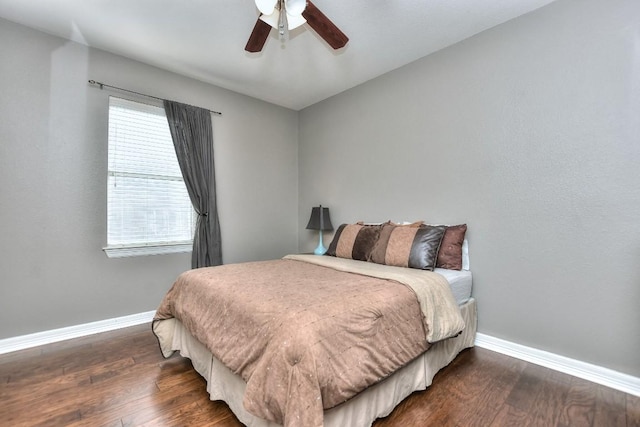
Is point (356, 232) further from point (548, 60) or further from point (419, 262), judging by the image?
point (548, 60)

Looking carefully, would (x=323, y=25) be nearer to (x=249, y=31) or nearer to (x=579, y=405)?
(x=249, y=31)

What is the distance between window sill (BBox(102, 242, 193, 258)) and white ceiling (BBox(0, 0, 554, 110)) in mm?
1930

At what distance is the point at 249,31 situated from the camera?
254 centimetres

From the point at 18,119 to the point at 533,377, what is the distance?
4.45 m

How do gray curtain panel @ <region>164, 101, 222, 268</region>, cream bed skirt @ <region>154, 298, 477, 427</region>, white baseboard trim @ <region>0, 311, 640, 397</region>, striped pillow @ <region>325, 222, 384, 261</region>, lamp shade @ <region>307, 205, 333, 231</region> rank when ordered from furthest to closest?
lamp shade @ <region>307, 205, 333, 231</region>, gray curtain panel @ <region>164, 101, 222, 268</region>, striped pillow @ <region>325, 222, 384, 261</region>, white baseboard trim @ <region>0, 311, 640, 397</region>, cream bed skirt @ <region>154, 298, 477, 427</region>

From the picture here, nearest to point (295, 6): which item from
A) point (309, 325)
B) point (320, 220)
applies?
point (309, 325)

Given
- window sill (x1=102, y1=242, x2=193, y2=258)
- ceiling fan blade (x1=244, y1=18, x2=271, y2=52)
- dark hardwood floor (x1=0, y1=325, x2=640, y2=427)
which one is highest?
ceiling fan blade (x1=244, y1=18, x2=271, y2=52)

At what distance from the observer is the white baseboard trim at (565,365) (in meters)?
1.85

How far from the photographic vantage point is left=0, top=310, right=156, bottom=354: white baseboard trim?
240 centimetres

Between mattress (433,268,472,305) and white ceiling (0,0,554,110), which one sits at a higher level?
white ceiling (0,0,554,110)

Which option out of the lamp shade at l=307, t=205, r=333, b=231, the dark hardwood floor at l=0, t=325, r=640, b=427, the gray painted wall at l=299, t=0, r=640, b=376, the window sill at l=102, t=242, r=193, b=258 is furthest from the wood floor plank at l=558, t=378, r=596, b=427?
the window sill at l=102, t=242, r=193, b=258

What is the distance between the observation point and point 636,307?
6.05 ft

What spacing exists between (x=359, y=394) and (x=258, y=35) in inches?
89.5

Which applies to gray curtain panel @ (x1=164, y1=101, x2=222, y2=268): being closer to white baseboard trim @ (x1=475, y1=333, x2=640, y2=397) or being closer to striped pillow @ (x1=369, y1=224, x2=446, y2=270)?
striped pillow @ (x1=369, y1=224, x2=446, y2=270)
